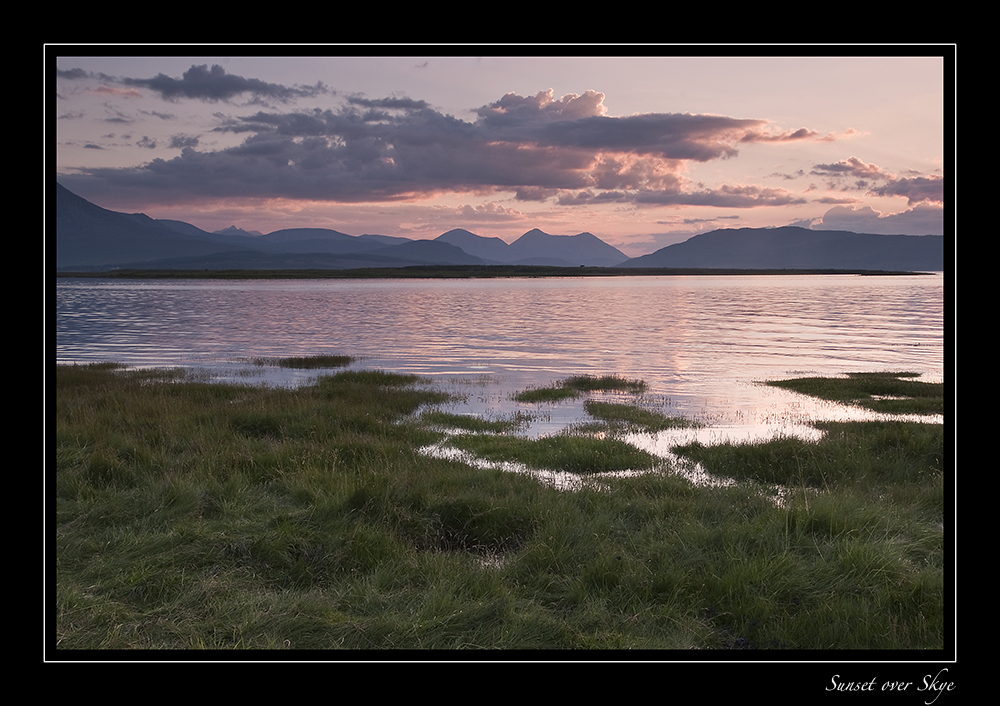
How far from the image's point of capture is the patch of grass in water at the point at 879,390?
21531mm

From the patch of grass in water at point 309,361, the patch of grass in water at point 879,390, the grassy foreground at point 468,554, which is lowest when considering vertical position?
the grassy foreground at point 468,554

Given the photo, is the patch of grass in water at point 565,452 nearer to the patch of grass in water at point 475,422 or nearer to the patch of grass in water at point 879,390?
the patch of grass in water at point 475,422

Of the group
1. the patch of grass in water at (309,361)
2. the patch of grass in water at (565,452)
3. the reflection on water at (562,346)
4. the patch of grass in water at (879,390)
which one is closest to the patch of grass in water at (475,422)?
the reflection on water at (562,346)

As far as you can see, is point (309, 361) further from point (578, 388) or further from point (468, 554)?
point (468, 554)

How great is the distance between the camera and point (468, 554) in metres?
8.08

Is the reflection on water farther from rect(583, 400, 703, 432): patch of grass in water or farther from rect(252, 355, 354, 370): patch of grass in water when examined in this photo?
rect(252, 355, 354, 370): patch of grass in water

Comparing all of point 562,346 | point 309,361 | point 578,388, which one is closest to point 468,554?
point 578,388

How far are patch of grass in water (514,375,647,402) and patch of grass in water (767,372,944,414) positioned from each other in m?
6.30

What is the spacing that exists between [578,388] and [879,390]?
12.2 meters

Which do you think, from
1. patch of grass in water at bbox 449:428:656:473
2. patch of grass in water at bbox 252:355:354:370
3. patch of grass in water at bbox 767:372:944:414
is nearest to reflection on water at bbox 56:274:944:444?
patch of grass in water at bbox 252:355:354:370

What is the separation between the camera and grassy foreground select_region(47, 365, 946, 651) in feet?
20.5

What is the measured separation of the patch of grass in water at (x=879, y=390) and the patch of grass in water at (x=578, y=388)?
6296mm
